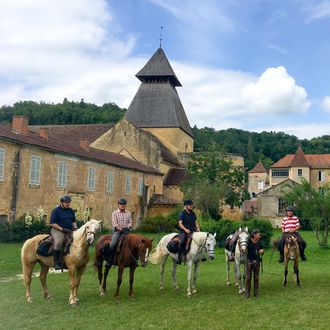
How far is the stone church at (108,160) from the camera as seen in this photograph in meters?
22.9

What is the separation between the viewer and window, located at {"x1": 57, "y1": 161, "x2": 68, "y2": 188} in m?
25.9

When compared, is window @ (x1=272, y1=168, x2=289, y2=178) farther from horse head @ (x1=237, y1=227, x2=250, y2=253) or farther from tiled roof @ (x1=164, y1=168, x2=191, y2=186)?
horse head @ (x1=237, y1=227, x2=250, y2=253)

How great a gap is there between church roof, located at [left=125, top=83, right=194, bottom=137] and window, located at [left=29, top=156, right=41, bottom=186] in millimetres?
26007

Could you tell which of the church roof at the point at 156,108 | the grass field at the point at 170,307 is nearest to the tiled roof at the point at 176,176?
the church roof at the point at 156,108

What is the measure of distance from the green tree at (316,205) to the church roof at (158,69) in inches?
1271

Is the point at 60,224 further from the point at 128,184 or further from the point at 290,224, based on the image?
the point at 128,184

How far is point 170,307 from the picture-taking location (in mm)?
8906

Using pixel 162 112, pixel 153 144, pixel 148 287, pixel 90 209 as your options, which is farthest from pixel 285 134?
pixel 148 287

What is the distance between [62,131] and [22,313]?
38.9m

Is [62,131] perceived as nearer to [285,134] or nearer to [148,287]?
[148,287]

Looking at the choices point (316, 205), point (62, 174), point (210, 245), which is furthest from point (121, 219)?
point (62, 174)

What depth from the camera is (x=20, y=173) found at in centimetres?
2272

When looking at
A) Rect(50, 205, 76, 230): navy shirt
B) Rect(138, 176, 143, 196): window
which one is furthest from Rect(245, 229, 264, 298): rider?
Rect(138, 176, 143, 196): window

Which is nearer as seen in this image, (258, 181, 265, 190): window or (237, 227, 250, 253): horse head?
(237, 227, 250, 253): horse head
